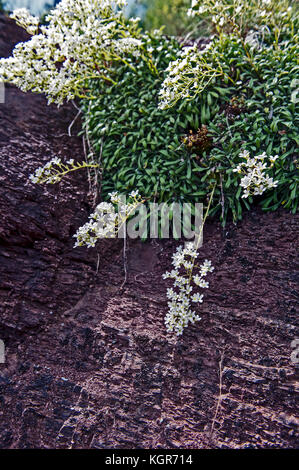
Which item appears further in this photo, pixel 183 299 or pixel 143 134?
pixel 143 134

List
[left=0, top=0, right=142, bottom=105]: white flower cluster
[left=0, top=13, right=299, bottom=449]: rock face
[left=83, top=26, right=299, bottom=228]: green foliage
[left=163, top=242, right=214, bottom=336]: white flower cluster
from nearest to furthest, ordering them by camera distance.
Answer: [left=0, top=13, right=299, bottom=449]: rock face
[left=163, top=242, right=214, bottom=336]: white flower cluster
[left=83, top=26, right=299, bottom=228]: green foliage
[left=0, top=0, right=142, bottom=105]: white flower cluster

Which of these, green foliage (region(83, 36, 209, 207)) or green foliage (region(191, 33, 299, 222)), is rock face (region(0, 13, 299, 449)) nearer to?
green foliage (region(191, 33, 299, 222))

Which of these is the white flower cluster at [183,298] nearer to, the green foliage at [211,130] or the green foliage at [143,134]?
the green foliage at [211,130]

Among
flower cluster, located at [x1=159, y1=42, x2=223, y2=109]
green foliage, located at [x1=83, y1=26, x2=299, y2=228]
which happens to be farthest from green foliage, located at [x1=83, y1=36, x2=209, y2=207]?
flower cluster, located at [x1=159, y1=42, x2=223, y2=109]

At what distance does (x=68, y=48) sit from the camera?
284cm

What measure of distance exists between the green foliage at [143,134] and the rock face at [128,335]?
1.18 ft

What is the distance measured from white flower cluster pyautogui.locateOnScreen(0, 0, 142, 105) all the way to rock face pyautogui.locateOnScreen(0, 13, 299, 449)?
443 mm

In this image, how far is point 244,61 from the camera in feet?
9.29

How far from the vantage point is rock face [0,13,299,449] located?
193 cm

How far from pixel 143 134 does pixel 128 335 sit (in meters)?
1.55

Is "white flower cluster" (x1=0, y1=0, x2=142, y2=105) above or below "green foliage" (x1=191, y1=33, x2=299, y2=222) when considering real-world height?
above

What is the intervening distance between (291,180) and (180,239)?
2.87 ft

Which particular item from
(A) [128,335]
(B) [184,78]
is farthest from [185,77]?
(A) [128,335]

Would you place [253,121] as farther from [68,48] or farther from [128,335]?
[128,335]
